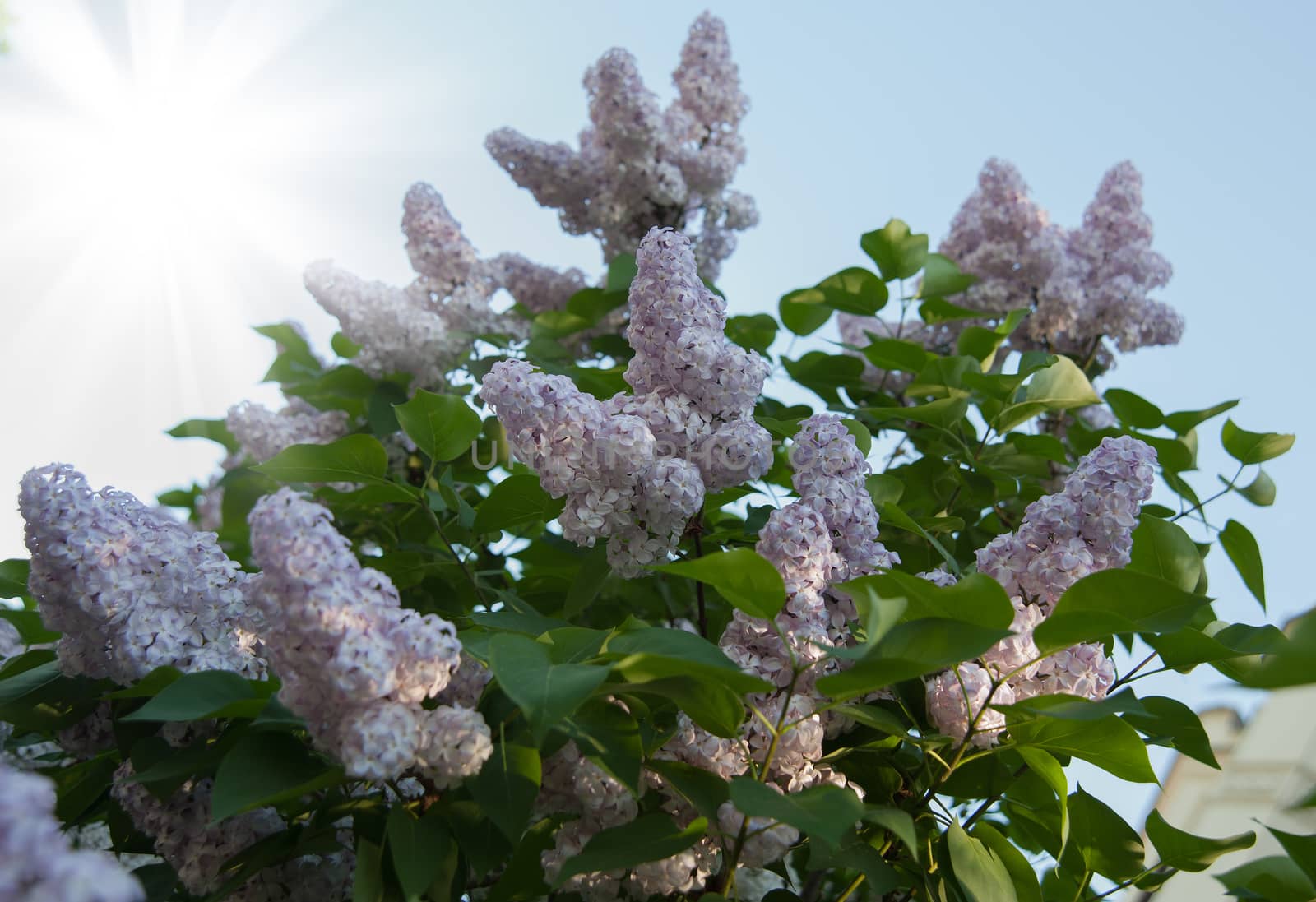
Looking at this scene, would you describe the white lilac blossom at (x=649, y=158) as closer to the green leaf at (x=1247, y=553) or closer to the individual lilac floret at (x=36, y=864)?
the green leaf at (x=1247, y=553)

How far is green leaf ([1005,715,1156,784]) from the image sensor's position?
1.00 m

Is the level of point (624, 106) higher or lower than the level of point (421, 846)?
higher

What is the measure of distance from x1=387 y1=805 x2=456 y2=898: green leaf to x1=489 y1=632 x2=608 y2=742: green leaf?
7.1 inches

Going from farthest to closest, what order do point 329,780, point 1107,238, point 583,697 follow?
1. point 1107,238
2. point 329,780
3. point 583,697

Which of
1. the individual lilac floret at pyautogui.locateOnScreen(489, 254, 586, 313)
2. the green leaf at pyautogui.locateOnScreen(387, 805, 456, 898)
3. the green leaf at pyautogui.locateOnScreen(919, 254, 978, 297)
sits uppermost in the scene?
the green leaf at pyautogui.locateOnScreen(919, 254, 978, 297)

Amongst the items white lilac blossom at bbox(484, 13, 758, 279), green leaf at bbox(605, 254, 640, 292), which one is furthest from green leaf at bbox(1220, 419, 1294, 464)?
white lilac blossom at bbox(484, 13, 758, 279)

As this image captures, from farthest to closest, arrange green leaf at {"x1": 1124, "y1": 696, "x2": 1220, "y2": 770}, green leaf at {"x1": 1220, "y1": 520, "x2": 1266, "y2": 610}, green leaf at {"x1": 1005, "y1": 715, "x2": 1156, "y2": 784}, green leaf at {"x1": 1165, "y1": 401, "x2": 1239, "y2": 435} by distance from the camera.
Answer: green leaf at {"x1": 1165, "y1": 401, "x2": 1239, "y2": 435}, green leaf at {"x1": 1220, "y1": 520, "x2": 1266, "y2": 610}, green leaf at {"x1": 1124, "y1": 696, "x2": 1220, "y2": 770}, green leaf at {"x1": 1005, "y1": 715, "x2": 1156, "y2": 784}

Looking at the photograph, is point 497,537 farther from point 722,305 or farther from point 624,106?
point 624,106

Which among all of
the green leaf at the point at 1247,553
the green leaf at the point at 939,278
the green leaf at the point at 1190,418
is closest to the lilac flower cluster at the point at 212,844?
the green leaf at the point at 1247,553

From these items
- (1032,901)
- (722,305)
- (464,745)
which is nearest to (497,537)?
(722,305)

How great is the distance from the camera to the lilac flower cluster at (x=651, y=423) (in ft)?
3.74

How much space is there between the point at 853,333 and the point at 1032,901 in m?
1.97

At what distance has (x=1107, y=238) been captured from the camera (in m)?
2.70

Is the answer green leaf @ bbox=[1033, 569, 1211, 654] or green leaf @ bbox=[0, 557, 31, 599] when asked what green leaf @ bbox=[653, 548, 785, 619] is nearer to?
green leaf @ bbox=[1033, 569, 1211, 654]
